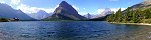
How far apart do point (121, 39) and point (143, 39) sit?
19.6 feet

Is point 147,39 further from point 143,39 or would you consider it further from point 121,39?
point 121,39

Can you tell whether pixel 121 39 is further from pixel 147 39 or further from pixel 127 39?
pixel 147 39

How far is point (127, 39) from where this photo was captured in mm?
62844

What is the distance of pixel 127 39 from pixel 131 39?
3.54ft

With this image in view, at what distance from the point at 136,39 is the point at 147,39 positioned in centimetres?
295

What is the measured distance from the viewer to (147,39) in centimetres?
6241

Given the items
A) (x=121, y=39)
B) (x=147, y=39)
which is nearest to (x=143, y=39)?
(x=147, y=39)

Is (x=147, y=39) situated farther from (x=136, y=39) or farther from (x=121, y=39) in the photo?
(x=121, y=39)

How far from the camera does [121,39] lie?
62562mm

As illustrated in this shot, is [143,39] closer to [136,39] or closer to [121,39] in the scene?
[136,39]

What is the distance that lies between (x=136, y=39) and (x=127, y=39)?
94.6 inches

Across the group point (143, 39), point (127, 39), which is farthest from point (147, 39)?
point (127, 39)

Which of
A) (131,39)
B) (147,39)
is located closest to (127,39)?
(131,39)

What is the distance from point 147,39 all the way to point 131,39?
4.27 m
